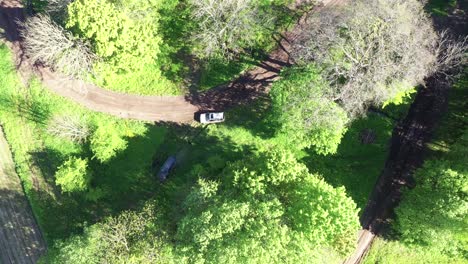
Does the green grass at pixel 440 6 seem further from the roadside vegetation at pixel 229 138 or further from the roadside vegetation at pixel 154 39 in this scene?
the roadside vegetation at pixel 154 39

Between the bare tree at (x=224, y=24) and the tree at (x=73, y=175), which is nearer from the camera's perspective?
the bare tree at (x=224, y=24)

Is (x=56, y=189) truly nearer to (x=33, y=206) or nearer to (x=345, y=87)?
(x=33, y=206)

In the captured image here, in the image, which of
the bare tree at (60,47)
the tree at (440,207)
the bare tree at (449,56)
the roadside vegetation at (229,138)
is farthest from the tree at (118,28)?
the tree at (440,207)

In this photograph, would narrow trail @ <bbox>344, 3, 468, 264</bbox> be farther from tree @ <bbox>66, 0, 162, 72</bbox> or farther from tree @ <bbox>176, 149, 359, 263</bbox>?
tree @ <bbox>66, 0, 162, 72</bbox>

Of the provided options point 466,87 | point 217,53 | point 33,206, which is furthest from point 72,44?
point 466,87

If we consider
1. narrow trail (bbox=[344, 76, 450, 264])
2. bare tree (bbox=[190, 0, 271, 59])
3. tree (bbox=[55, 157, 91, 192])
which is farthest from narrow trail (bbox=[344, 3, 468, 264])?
tree (bbox=[55, 157, 91, 192])

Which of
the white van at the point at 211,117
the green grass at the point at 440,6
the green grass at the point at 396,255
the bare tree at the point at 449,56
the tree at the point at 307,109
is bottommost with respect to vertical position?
the green grass at the point at 396,255

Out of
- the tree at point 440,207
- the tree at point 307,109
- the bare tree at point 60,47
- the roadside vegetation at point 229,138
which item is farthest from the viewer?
the tree at point 307,109
